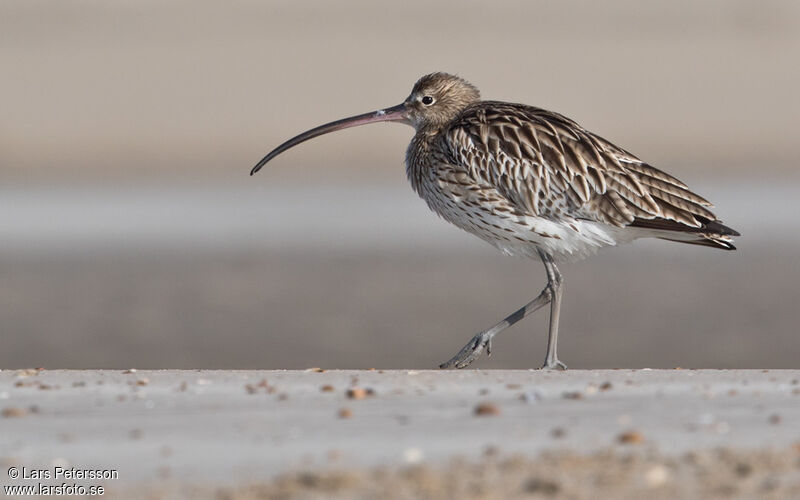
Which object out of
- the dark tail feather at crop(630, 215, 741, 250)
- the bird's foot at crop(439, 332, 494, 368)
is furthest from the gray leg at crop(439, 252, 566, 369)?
the dark tail feather at crop(630, 215, 741, 250)

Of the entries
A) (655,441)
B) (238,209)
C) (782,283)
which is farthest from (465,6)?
(655,441)

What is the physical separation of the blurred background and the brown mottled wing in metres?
3.94

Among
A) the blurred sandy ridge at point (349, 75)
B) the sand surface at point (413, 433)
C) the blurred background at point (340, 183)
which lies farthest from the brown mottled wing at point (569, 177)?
the blurred sandy ridge at point (349, 75)

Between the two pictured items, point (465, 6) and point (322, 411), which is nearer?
point (322, 411)

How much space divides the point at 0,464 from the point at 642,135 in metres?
36.8

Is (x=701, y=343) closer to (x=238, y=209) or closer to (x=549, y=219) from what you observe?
(x=549, y=219)

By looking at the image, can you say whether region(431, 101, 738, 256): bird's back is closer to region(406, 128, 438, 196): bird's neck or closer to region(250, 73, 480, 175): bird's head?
region(406, 128, 438, 196): bird's neck

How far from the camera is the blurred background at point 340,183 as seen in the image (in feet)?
51.8

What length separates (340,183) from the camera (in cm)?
3353

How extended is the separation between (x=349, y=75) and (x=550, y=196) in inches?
1518

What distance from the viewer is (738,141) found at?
41.1 metres

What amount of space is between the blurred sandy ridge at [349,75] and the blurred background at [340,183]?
0.14 metres

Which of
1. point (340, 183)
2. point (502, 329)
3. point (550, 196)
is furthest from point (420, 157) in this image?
point (340, 183)

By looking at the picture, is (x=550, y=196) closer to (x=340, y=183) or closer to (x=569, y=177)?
(x=569, y=177)
